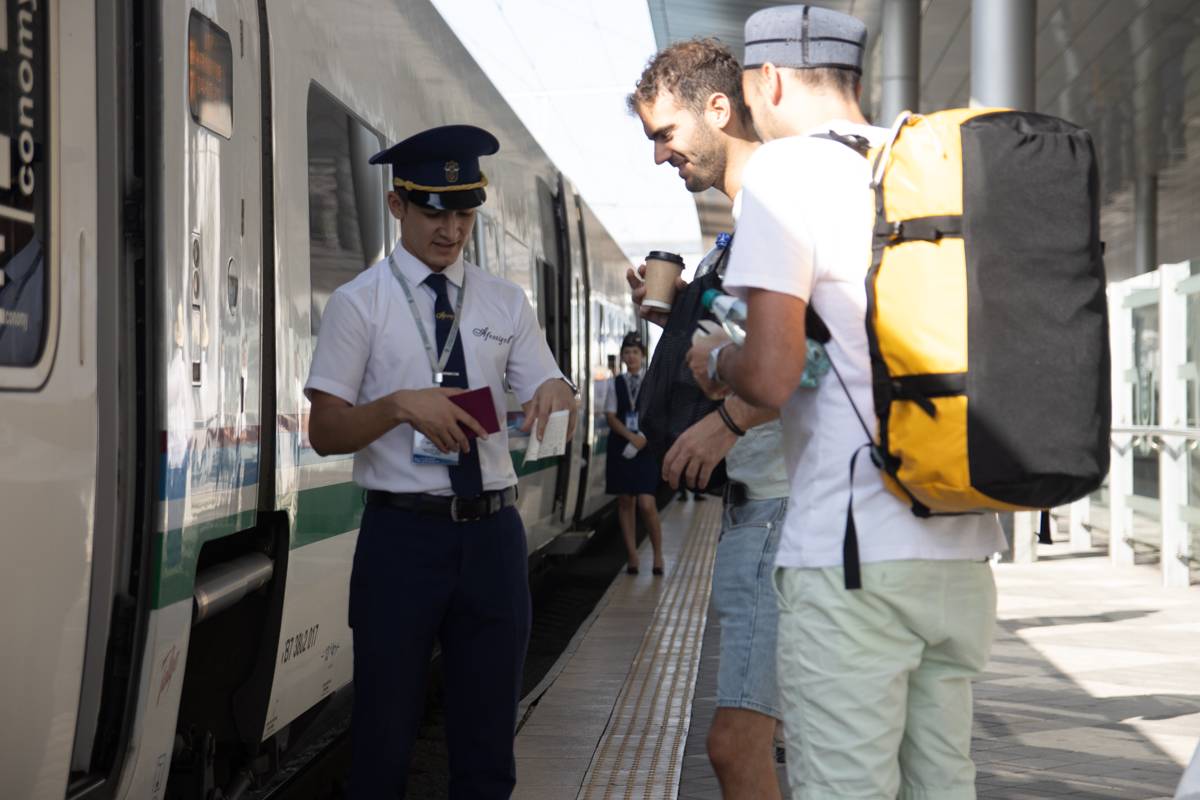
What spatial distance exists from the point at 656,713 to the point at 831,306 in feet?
14.8

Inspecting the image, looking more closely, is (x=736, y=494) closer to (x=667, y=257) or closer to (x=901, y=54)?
(x=667, y=257)

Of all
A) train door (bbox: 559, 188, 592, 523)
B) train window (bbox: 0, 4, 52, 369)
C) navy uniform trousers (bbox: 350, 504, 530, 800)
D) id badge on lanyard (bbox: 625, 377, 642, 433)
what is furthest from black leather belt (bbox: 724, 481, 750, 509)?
id badge on lanyard (bbox: 625, 377, 642, 433)

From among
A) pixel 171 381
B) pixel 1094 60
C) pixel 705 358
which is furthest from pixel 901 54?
pixel 705 358

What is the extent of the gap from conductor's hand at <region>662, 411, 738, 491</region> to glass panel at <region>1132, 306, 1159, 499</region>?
9751mm

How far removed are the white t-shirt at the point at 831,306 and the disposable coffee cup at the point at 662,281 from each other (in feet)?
2.94

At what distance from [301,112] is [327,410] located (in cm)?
138

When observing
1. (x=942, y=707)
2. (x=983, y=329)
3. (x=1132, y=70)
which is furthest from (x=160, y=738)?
(x=1132, y=70)

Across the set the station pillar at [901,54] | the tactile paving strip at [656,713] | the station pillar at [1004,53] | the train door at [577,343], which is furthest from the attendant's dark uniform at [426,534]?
the station pillar at [901,54]

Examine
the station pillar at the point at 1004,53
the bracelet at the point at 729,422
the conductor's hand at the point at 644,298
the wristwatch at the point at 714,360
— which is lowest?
the bracelet at the point at 729,422

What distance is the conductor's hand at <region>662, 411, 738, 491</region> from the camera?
3.10 meters

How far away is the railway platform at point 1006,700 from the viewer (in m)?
5.68

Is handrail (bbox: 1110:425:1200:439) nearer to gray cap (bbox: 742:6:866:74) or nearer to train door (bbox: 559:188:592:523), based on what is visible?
train door (bbox: 559:188:592:523)

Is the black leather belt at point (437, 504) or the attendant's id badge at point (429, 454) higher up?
the attendant's id badge at point (429, 454)

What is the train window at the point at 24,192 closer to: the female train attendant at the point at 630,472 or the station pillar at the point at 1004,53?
the female train attendant at the point at 630,472
